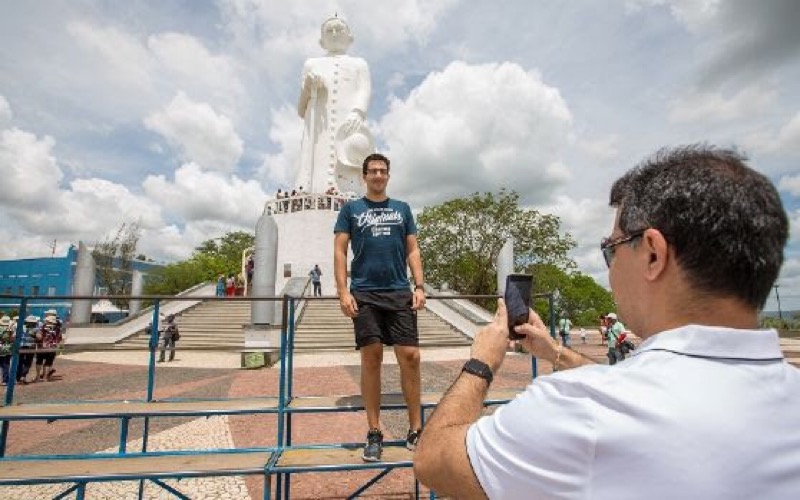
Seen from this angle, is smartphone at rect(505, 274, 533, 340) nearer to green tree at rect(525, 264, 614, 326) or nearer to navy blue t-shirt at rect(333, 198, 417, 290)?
navy blue t-shirt at rect(333, 198, 417, 290)

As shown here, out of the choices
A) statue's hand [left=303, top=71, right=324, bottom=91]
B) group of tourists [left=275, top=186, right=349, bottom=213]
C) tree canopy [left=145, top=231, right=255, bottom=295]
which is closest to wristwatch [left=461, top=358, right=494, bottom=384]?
group of tourists [left=275, top=186, right=349, bottom=213]

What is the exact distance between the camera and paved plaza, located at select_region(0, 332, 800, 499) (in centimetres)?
424

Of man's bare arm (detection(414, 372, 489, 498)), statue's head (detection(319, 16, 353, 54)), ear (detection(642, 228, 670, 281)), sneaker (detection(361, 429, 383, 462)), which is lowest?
sneaker (detection(361, 429, 383, 462))

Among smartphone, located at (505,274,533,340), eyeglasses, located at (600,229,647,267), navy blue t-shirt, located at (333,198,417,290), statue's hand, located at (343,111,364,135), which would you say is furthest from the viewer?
statue's hand, located at (343,111,364,135)

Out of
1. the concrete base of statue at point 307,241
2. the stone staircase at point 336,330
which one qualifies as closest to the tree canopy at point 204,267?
the concrete base of statue at point 307,241

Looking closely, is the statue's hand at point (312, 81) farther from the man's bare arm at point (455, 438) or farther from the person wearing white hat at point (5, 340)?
the man's bare arm at point (455, 438)

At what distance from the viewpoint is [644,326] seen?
1.10 m

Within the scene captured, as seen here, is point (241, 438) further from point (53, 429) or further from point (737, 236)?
point (737, 236)

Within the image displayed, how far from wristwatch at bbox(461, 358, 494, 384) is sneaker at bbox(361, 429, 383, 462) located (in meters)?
1.71

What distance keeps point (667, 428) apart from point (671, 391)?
0.24 feet

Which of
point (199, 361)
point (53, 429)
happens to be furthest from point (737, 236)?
point (199, 361)

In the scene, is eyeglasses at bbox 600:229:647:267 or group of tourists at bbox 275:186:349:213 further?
group of tourists at bbox 275:186:349:213

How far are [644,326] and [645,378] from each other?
0.88 feet

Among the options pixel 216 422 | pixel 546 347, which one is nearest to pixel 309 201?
pixel 216 422
